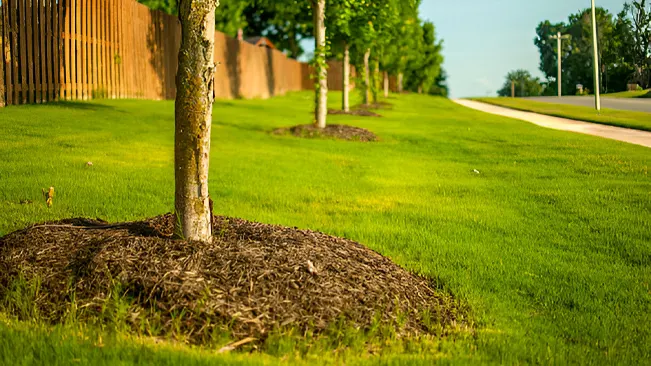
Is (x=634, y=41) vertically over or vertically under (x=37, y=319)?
over

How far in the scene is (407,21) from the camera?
34.6 metres

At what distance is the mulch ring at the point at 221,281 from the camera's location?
392 centimetres

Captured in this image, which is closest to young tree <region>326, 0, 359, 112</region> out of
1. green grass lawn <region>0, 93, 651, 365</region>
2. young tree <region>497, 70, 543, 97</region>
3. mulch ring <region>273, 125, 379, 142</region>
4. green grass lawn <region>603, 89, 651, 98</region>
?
mulch ring <region>273, 125, 379, 142</region>

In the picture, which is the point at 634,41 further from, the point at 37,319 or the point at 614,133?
the point at 37,319

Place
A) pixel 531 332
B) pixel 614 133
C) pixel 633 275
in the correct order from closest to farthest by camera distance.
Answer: pixel 531 332 < pixel 633 275 < pixel 614 133

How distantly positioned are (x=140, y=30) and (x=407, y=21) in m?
16.5

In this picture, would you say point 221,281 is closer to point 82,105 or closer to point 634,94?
point 82,105

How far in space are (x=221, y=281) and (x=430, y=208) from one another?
459cm

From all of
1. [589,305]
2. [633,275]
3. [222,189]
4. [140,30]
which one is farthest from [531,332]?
[140,30]

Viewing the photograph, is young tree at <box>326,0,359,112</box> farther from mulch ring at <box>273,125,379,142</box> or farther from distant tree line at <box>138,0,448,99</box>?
mulch ring at <box>273,125,379,142</box>

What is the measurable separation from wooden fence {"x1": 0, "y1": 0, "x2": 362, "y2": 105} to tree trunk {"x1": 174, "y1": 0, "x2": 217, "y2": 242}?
10.5 metres

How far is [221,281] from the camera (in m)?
4.15

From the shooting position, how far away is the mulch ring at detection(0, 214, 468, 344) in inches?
154

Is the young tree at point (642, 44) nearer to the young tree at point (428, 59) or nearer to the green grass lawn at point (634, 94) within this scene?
the green grass lawn at point (634, 94)
